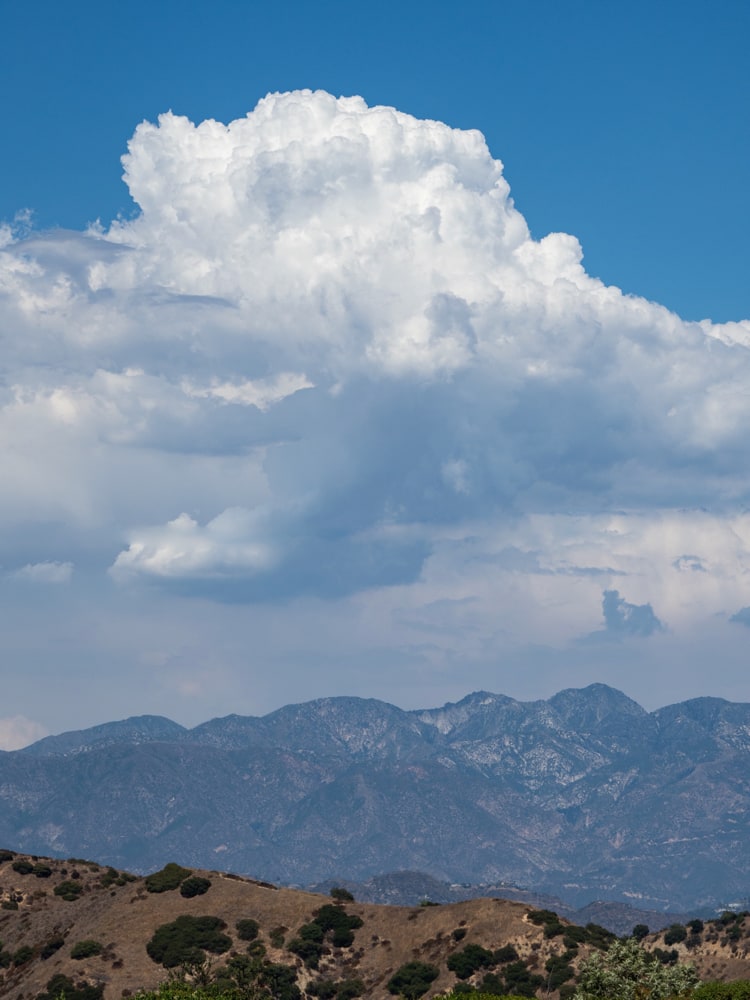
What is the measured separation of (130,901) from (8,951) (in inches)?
658

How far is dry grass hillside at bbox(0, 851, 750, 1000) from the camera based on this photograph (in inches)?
6668

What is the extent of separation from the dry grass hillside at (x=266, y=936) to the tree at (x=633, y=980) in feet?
191

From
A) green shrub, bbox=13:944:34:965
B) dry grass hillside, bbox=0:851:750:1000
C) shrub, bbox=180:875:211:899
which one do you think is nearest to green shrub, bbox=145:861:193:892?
dry grass hillside, bbox=0:851:750:1000

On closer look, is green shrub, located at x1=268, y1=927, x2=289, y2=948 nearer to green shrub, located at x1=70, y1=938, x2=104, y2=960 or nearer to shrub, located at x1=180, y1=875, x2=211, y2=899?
shrub, located at x1=180, y1=875, x2=211, y2=899

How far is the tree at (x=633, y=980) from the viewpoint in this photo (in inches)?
4023

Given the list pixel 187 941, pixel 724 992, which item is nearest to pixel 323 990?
pixel 187 941

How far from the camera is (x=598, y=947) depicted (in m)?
175

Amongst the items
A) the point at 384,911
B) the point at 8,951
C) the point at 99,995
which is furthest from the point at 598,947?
the point at 8,951

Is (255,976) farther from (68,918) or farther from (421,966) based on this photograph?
(68,918)

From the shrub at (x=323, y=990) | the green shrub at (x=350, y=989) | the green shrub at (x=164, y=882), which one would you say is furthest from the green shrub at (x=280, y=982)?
the green shrub at (x=164, y=882)

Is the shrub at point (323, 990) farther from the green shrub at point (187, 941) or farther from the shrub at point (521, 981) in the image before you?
the shrub at point (521, 981)

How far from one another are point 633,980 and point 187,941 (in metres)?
84.0

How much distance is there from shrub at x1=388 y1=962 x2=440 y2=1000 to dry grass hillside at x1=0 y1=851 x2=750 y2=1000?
110cm

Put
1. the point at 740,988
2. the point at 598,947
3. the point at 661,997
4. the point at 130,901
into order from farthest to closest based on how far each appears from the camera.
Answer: the point at 130,901, the point at 598,947, the point at 661,997, the point at 740,988
